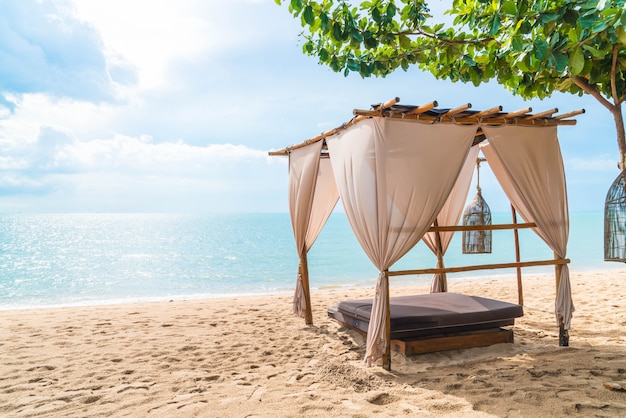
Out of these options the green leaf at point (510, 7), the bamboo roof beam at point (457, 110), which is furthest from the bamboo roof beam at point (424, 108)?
the green leaf at point (510, 7)

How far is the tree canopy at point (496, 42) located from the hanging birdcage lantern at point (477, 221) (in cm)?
184

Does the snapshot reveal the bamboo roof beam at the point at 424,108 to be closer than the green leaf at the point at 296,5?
No

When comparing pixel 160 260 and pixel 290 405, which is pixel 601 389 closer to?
pixel 290 405

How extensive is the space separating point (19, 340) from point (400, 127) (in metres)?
5.00

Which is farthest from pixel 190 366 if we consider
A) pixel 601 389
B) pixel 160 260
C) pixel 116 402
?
pixel 160 260

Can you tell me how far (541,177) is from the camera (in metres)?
4.46

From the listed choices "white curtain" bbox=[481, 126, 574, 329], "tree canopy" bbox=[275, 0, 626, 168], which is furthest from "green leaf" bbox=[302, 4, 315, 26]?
"white curtain" bbox=[481, 126, 574, 329]

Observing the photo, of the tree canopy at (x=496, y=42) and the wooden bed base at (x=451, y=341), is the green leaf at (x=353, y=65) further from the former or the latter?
the wooden bed base at (x=451, y=341)

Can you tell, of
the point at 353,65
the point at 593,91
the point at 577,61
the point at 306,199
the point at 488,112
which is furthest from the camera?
the point at 306,199

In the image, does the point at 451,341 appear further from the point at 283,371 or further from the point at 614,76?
the point at 614,76

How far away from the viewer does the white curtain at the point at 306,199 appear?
5402 millimetres

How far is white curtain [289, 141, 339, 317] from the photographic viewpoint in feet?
17.7

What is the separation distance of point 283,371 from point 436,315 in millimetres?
1577

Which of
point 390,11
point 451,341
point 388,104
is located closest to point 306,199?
point 388,104
